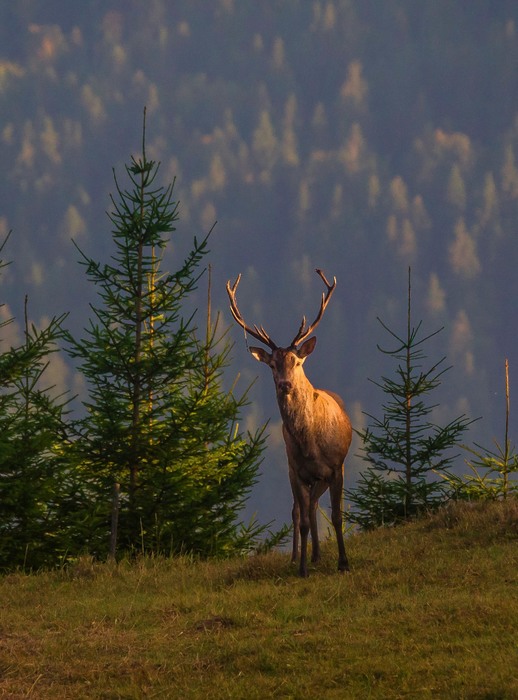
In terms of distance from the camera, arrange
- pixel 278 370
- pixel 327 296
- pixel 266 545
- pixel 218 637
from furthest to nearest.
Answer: pixel 266 545, pixel 327 296, pixel 278 370, pixel 218 637

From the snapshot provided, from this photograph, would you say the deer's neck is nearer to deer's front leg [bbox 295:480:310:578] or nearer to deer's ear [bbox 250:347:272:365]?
deer's ear [bbox 250:347:272:365]

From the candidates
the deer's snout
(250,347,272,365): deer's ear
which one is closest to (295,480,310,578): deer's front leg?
the deer's snout

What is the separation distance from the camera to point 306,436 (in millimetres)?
13633

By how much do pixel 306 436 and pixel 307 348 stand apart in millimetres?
1213

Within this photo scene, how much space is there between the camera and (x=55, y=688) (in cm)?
943

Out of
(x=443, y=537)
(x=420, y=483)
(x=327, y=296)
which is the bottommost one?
(x=443, y=537)

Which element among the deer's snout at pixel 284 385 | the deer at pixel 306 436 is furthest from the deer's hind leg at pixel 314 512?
the deer's snout at pixel 284 385

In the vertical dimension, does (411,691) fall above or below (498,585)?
below

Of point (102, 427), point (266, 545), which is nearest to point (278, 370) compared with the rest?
point (102, 427)

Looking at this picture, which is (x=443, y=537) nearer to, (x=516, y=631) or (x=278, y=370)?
(x=278, y=370)

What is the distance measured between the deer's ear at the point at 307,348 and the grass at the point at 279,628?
2893 mm

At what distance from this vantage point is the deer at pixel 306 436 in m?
13.3

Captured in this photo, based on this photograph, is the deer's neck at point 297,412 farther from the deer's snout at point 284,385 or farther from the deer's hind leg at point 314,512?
the deer's hind leg at point 314,512

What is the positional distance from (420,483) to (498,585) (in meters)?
7.34
